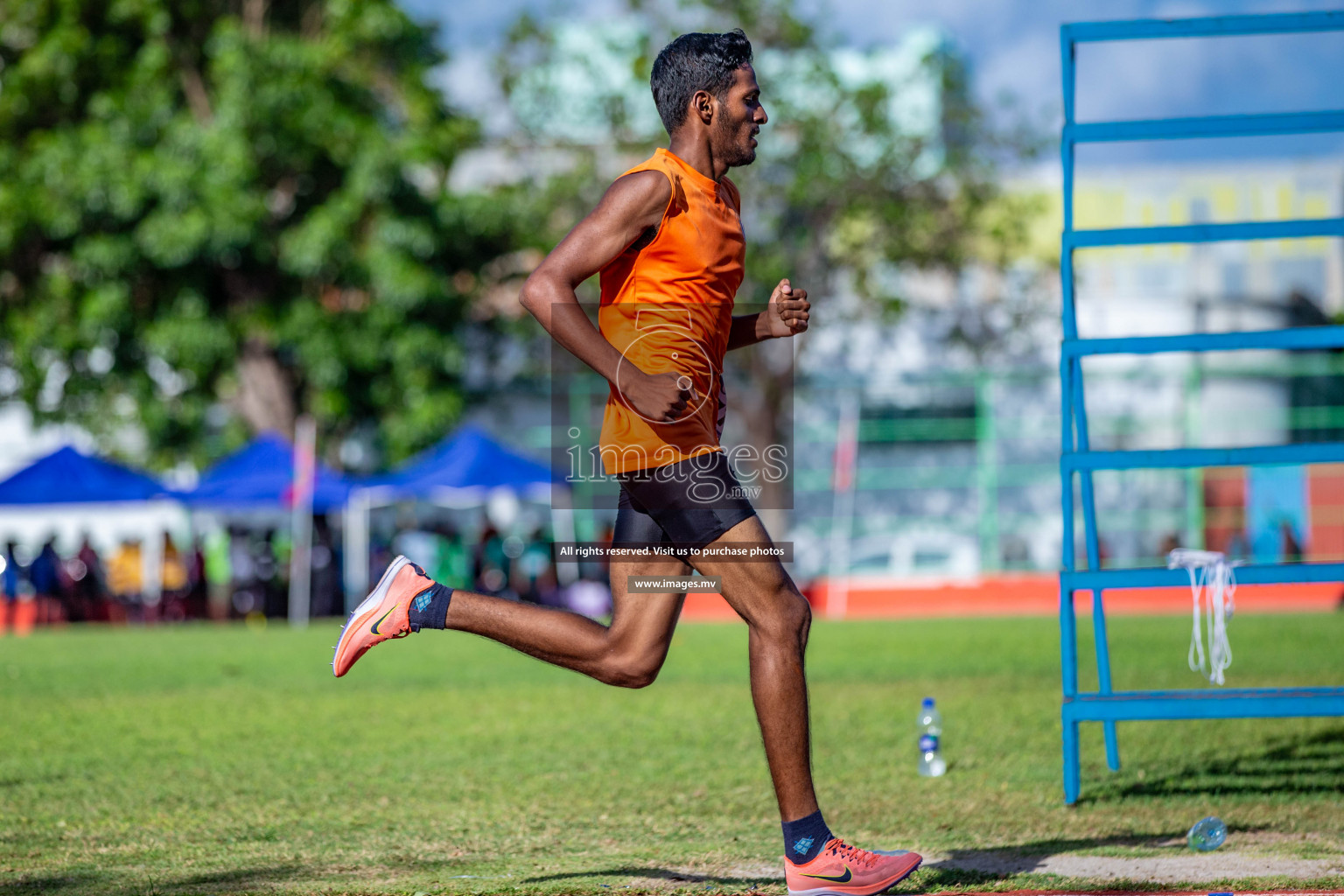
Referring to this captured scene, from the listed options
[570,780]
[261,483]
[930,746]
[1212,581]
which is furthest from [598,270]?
[261,483]

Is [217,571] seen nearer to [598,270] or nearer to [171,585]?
[171,585]

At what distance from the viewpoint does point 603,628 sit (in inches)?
161

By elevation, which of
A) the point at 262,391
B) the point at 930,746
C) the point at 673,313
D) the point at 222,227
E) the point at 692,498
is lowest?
the point at 930,746

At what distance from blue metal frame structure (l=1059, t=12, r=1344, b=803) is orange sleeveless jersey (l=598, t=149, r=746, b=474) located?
1.85 meters

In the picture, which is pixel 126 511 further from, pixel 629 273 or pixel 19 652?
pixel 629 273

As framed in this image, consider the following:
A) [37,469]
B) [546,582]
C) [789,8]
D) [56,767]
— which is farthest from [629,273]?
[789,8]

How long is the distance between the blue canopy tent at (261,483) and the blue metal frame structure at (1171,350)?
1689 cm

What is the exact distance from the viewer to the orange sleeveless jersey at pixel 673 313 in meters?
3.82

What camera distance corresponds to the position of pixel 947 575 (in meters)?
27.8

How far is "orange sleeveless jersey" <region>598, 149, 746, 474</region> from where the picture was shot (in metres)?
3.82

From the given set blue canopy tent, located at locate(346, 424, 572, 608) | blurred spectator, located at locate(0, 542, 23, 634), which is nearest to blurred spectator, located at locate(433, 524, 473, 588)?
blue canopy tent, located at locate(346, 424, 572, 608)

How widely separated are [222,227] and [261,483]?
188 inches

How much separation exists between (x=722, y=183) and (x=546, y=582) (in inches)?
701

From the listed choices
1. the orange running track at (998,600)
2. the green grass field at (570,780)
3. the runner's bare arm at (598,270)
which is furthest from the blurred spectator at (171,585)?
the runner's bare arm at (598,270)
